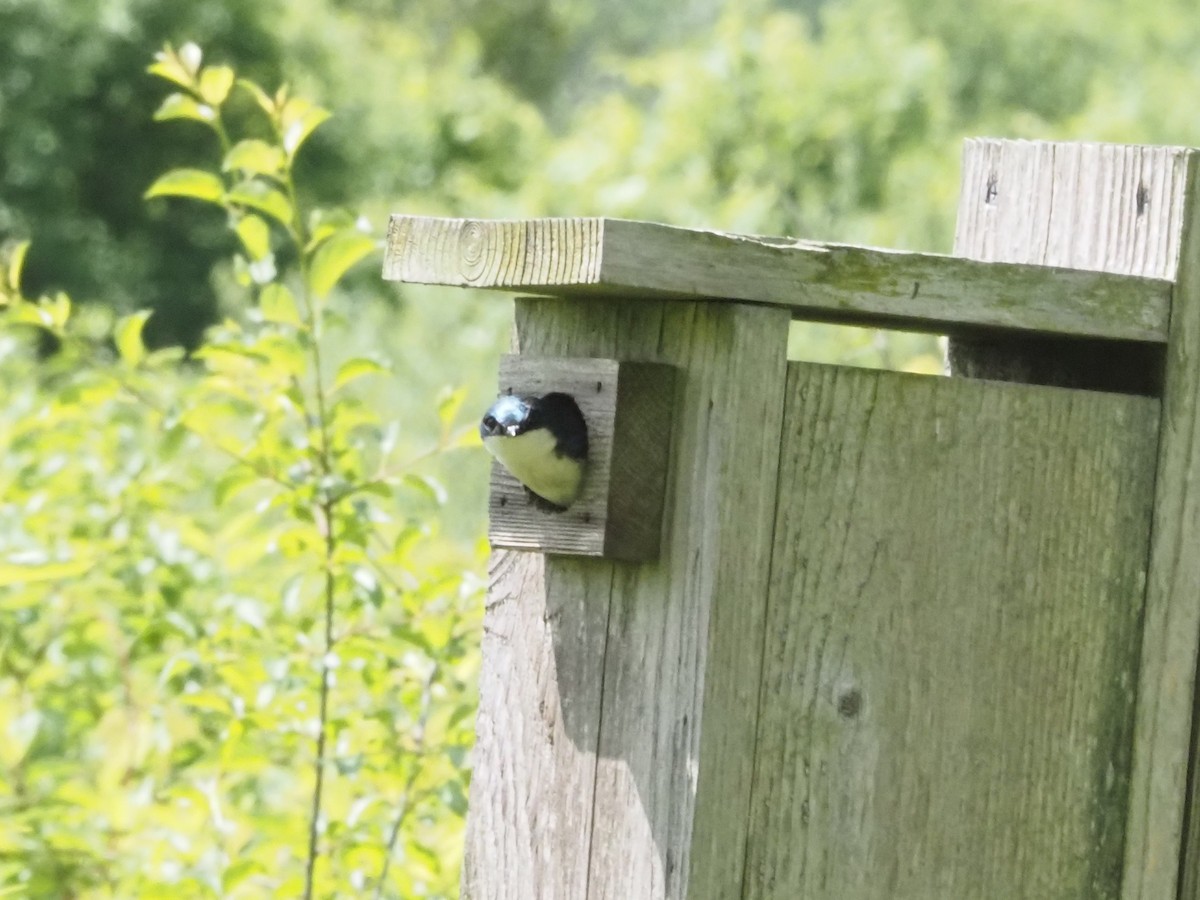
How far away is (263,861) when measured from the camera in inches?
88.4

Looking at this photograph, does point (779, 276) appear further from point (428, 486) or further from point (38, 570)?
point (38, 570)

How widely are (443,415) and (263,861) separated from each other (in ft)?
2.07

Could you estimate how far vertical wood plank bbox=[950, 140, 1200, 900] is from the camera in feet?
5.08

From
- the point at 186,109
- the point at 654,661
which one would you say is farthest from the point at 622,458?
the point at 186,109

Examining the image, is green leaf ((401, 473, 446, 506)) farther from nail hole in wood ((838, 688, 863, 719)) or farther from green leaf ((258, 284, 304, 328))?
nail hole in wood ((838, 688, 863, 719))

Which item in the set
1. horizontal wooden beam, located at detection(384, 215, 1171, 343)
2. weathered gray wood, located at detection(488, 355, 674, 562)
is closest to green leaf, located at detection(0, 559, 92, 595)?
horizontal wooden beam, located at detection(384, 215, 1171, 343)

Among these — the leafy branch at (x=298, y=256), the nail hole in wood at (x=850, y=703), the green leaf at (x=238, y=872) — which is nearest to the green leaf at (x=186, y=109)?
the leafy branch at (x=298, y=256)

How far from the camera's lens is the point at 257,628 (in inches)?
89.7

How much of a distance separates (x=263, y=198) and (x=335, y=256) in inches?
4.3

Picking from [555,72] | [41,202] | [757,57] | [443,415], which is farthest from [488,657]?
[555,72]

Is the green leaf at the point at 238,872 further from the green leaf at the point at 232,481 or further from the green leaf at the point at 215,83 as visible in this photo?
the green leaf at the point at 215,83

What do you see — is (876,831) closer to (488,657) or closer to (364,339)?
(488,657)

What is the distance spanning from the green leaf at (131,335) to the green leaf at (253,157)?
0.70 ft

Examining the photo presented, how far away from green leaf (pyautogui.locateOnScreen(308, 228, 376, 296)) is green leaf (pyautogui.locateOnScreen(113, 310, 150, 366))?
0.21m
